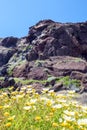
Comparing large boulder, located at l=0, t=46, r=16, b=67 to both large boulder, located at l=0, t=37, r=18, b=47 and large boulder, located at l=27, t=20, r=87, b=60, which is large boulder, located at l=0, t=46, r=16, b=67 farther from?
large boulder, located at l=27, t=20, r=87, b=60

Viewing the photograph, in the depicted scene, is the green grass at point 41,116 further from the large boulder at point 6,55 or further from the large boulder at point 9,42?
the large boulder at point 9,42

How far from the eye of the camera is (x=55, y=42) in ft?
230

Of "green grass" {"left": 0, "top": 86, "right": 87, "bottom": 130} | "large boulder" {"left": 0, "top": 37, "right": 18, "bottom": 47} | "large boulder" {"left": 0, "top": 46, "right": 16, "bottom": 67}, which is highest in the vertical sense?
"green grass" {"left": 0, "top": 86, "right": 87, "bottom": 130}

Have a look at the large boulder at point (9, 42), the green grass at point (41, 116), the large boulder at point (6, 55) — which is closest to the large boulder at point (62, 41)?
the large boulder at point (6, 55)

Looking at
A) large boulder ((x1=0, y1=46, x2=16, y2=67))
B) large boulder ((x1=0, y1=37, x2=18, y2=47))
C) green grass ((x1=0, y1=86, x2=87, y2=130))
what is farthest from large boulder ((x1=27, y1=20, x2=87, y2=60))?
green grass ((x1=0, y1=86, x2=87, y2=130))

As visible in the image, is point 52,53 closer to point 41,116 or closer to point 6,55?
point 6,55

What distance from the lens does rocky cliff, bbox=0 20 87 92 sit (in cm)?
6153

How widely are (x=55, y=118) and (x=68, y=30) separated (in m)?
67.4

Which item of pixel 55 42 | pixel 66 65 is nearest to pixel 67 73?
pixel 66 65

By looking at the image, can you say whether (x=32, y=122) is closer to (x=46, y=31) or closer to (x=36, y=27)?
(x=46, y=31)

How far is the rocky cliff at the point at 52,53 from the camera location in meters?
61.5

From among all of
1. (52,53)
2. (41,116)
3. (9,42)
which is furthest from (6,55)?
(41,116)

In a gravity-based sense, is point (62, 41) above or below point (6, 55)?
above

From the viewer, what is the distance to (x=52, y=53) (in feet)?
231
